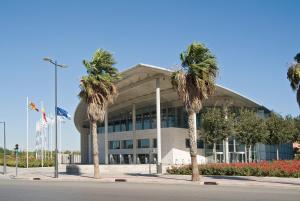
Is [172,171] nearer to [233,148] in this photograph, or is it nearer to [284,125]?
[284,125]

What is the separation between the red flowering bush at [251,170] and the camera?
31.4 metres

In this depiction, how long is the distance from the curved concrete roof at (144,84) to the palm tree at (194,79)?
15.9 m

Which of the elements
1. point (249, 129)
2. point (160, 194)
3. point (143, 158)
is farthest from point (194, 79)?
point (143, 158)

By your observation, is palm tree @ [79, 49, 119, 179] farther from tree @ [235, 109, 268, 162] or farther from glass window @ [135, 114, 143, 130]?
glass window @ [135, 114, 143, 130]

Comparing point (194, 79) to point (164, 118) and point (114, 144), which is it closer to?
point (164, 118)

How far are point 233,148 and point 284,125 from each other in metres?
9.77

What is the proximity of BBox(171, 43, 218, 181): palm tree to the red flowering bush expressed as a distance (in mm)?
5607

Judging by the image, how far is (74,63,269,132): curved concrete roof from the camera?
50375 mm

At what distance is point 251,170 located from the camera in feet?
111

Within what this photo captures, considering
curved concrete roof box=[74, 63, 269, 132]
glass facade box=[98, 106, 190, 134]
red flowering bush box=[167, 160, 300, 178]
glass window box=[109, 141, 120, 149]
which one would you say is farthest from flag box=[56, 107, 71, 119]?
glass window box=[109, 141, 120, 149]

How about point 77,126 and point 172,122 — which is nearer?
point 172,122

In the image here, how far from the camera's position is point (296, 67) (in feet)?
85.4

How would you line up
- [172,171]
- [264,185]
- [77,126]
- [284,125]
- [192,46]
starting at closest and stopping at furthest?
[264,185]
[192,46]
[172,171]
[284,125]
[77,126]

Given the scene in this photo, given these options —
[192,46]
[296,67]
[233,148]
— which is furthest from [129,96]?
[296,67]
